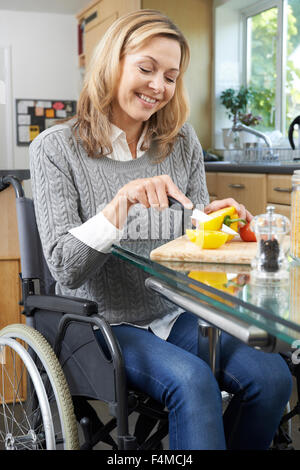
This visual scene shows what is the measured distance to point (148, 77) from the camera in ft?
4.60

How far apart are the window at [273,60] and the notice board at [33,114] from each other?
3198mm

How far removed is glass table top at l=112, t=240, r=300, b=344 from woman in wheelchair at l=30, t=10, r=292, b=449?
0.16m

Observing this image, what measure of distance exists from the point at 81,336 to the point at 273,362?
40 cm

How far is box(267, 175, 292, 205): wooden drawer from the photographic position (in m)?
3.26

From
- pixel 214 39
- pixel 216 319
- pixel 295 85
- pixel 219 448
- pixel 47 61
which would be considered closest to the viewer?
pixel 216 319

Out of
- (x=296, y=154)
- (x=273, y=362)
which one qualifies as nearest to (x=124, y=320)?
(x=273, y=362)

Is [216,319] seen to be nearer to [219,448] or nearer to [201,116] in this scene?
[219,448]

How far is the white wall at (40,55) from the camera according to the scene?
7293 millimetres

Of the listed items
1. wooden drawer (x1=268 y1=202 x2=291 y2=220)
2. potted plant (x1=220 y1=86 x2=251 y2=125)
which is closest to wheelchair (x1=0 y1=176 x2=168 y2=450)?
wooden drawer (x1=268 y1=202 x2=291 y2=220)

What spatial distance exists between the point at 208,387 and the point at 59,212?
508 millimetres

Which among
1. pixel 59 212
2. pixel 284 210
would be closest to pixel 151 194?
pixel 59 212

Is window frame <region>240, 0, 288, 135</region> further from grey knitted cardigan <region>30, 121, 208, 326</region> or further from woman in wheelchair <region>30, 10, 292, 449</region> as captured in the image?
grey knitted cardigan <region>30, 121, 208, 326</region>

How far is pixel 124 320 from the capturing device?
1380mm

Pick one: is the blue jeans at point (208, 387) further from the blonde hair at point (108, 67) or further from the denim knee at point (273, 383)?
the blonde hair at point (108, 67)
